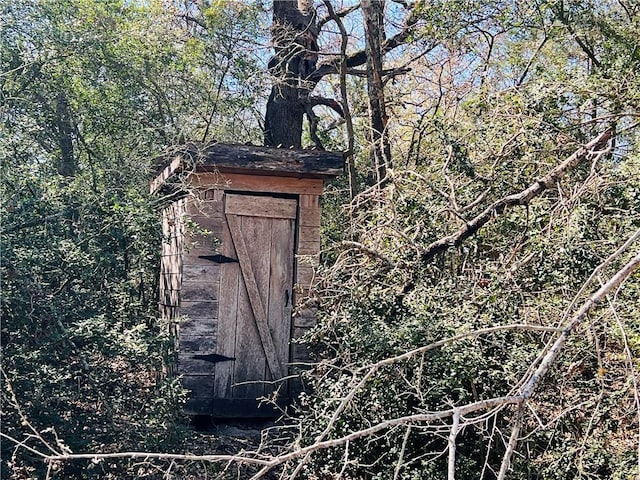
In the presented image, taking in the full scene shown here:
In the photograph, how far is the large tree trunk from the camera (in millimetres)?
8203

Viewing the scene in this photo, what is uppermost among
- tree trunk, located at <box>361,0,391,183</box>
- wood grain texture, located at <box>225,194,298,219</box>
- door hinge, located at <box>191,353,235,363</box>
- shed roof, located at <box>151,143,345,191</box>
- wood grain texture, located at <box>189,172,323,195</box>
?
tree trunk, located at <box>361,0,391,183</box>

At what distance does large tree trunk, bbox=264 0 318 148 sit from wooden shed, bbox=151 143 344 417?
8.06 feet

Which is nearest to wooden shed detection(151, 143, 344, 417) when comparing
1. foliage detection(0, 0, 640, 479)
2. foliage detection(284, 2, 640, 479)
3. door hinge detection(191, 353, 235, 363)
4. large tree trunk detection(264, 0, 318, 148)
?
door hinge detection(191, 353, 235, 363)

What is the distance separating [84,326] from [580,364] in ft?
11.0

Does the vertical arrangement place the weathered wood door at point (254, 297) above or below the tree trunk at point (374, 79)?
below

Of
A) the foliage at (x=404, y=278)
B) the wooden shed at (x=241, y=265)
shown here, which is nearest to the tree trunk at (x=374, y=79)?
the foliage at (x=404, y=278)

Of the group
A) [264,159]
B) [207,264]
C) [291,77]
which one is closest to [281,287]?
[207,264]

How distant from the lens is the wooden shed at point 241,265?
5770 millimetres

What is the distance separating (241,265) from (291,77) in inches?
130

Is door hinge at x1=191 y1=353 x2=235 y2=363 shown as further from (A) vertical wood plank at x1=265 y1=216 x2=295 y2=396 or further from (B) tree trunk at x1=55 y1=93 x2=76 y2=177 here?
(B) tree trunk at x1=55 y1=93 x2=76 y2=177

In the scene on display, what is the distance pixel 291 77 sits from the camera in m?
8.35

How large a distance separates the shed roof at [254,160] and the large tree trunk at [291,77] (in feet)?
7.93

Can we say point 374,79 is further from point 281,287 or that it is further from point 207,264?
point 207,264

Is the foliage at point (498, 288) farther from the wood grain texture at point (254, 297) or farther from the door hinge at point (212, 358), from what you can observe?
the door hinge at point (212, 358)
